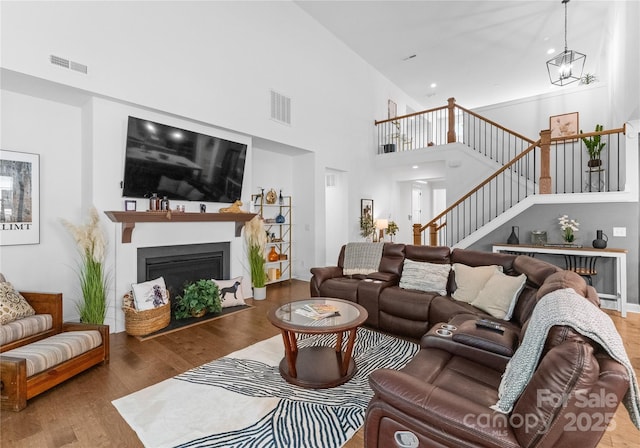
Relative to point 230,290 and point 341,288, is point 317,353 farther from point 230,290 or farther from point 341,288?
point 230,290

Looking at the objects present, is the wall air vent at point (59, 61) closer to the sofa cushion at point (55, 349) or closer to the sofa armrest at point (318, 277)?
the sofa cushion at point (55, 349)

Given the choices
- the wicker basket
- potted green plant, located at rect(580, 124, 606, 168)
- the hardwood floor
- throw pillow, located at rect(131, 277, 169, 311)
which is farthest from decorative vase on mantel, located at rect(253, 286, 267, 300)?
potted green plant, located at rect(580, 124, 606, 168)

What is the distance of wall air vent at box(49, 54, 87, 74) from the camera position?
10.2ft

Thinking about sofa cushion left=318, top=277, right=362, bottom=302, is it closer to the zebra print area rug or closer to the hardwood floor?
the hardwood floor

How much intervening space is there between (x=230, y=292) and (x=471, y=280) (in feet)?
10.9

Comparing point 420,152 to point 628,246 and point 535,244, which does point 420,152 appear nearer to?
point 535,244

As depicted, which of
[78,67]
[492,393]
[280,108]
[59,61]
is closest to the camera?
[492,393]

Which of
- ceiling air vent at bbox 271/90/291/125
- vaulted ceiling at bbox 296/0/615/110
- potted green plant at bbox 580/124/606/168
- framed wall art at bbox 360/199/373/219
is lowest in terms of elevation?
framed wall art at bbox 360/199/373/219

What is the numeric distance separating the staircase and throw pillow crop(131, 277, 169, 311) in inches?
178

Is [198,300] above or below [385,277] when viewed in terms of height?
below

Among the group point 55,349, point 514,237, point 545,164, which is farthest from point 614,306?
point 55,349

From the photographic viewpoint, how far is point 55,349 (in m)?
2.47

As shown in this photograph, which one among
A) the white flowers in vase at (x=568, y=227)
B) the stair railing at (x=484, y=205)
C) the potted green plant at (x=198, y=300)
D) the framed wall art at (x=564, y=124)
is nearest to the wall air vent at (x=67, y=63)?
the potted green plant at (x=198, y=300)

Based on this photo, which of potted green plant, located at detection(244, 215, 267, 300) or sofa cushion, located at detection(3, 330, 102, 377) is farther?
potted green plant, located at detection(244, 215, 267, 300)
